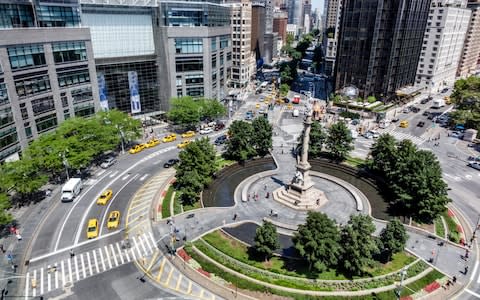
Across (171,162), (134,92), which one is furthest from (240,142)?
(134,92)

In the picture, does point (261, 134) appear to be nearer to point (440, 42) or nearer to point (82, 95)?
point (82, 95)

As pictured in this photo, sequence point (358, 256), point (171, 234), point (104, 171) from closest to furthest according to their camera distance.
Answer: point (358, 256), point (171, 234), point (104, 171)

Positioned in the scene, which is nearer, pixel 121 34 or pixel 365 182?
pixel 365 182

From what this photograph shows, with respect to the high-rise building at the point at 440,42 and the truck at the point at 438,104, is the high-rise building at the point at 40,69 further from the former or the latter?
the high-rise building at the point at 440,42

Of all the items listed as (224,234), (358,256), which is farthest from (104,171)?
(358,256)

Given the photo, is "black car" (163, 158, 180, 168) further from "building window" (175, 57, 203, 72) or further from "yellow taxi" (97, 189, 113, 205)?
"building window" (175, 57, 203, 72)

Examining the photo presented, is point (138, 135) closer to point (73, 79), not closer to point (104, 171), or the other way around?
point (104, 171)

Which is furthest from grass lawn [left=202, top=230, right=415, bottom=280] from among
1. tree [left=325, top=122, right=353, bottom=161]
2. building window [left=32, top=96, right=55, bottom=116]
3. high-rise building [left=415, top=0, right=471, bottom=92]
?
high-rise building [left=415, top=0, right=471, bottom=92]
